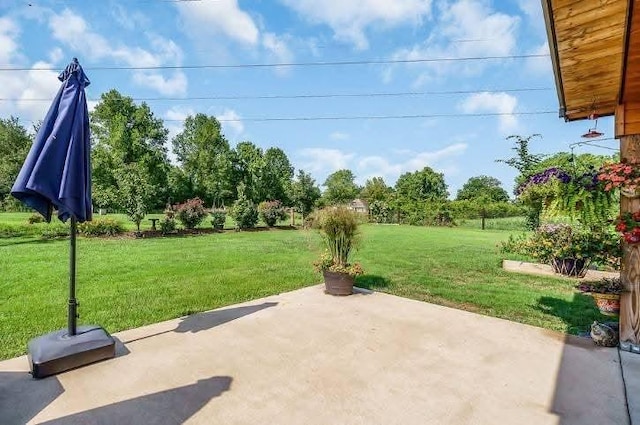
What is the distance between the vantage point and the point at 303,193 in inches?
896

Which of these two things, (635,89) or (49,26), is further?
(49,26)

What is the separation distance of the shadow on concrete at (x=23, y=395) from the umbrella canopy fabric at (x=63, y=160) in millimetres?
1158

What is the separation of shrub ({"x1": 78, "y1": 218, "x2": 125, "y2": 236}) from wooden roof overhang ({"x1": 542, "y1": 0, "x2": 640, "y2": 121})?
12651 millimetres

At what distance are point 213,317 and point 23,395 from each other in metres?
1.81

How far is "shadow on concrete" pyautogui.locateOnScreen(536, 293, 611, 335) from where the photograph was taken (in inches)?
152

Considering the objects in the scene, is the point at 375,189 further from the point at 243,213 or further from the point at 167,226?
the point at 167,226

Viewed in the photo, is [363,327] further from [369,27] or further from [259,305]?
[369,27]

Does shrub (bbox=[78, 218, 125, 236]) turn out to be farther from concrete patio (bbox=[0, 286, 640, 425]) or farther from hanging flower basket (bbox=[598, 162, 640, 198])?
hanging flower basket (bbox=[598, 162, 640, 198])

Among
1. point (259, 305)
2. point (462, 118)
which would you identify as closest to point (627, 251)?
point (259, 305)

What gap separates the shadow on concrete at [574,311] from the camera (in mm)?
3873

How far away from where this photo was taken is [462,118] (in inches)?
585

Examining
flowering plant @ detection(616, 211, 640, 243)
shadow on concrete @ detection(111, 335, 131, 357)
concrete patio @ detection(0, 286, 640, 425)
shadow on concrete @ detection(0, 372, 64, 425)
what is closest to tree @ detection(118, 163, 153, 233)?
concrete patio @ detection(0, 286, 640, 425)

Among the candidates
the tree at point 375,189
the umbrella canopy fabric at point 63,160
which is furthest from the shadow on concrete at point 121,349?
the tree at point 375,189

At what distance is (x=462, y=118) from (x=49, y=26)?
46.7ft
